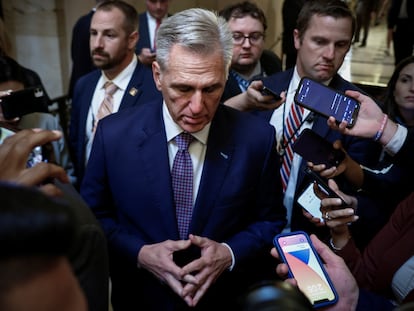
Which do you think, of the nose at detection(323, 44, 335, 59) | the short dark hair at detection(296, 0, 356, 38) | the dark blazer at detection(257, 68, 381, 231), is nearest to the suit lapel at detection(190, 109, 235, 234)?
the dark blazer at detection(257, 68, 381, 231)

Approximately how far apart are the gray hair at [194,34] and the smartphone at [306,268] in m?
0.70

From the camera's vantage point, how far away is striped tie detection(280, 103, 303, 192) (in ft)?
6.77

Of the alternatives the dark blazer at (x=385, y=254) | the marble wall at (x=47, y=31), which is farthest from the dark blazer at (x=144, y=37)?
the dark blazer at (x=385, y=254)

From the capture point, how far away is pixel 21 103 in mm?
1786

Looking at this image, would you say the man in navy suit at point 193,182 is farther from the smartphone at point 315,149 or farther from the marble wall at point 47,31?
the marble wall at point 47,31

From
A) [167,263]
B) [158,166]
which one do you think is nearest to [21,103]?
[158,166]

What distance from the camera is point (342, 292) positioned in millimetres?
1418

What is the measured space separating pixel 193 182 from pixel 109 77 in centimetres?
131

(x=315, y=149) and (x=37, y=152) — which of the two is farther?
(x=315, y=149)

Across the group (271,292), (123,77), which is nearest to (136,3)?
(123,77)

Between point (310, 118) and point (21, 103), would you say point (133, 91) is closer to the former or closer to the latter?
point (21, 103)

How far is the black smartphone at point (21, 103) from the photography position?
175 centimetres

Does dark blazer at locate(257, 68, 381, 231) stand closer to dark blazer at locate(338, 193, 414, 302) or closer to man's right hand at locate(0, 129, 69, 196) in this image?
dark blazer at locate(338, 193, 414, 302)

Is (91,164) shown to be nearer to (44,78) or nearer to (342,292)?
(342,292)
